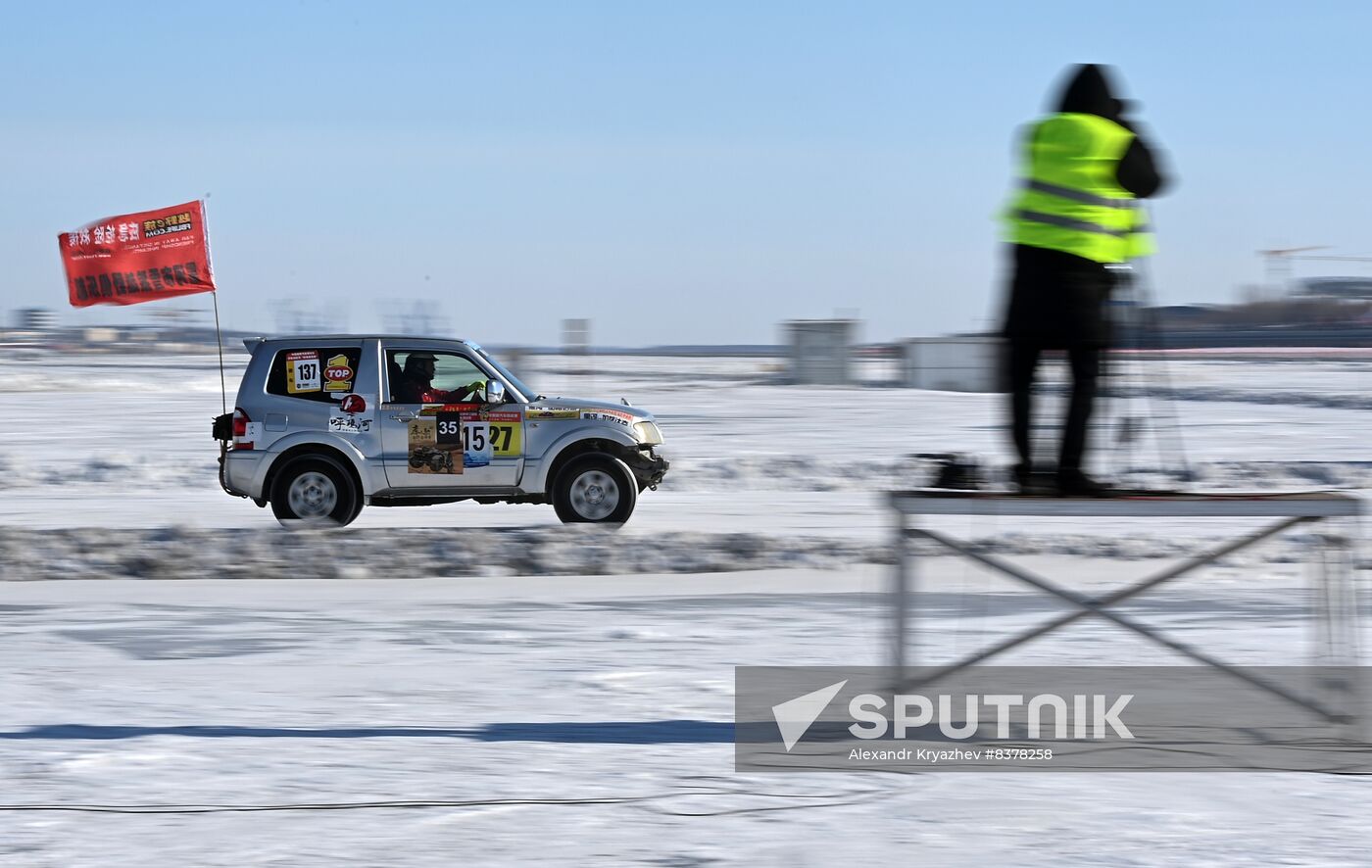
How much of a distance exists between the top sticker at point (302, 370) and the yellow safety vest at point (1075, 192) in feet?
26.3

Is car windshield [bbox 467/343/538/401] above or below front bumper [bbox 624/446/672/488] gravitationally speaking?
above

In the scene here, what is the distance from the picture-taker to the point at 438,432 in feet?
40.7

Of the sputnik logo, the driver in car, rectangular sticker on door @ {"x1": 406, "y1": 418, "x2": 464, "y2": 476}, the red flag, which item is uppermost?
the red flag

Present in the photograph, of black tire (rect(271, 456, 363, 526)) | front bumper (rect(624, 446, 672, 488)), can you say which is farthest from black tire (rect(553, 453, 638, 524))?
black tire (rect(271, 456, 363, 526))

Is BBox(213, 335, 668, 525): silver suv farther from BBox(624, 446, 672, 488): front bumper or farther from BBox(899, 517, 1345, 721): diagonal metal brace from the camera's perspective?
BBox(899, 517, 1345, 721): diagonal metal brace

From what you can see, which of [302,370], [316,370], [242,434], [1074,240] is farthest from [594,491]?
[1074,240]

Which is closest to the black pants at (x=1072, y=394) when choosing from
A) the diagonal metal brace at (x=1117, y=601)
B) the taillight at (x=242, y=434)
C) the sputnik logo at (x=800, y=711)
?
the diagonal metal brace at (x=1117, y=601)

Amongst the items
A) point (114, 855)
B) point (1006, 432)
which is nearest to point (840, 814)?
point (1006, 432)

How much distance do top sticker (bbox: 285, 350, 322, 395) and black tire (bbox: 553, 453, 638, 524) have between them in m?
2.16

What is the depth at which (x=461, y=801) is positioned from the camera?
4812 mm

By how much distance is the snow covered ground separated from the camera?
4469mm

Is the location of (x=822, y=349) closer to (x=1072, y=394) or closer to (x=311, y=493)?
(x=311, y=493)

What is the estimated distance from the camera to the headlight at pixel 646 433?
1265cm

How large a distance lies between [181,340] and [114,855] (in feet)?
276
